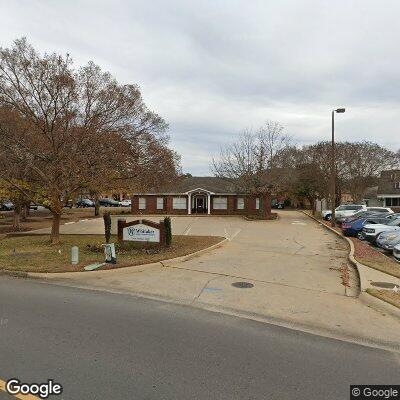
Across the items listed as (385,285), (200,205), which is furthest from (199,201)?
(385,285)

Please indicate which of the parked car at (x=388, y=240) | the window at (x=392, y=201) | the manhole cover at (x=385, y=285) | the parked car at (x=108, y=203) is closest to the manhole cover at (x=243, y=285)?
the manhole cover at (x=385, y=285)

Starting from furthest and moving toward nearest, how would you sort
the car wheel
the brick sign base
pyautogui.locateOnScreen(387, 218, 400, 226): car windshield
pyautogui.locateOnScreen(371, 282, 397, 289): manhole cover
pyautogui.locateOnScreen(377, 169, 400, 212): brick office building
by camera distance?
pyautogui.locateOnScreen(377, 169, 400, 212): brick office building
the car wheel
pyautogui.locateOnScreen(387, 218, 400, 226): car windshield
the brick sign base
pyautogui.locateOnScreen(371, 282, 397, 289): manhole cover

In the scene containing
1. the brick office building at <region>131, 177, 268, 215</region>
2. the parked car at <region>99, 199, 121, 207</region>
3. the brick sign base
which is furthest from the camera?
the parked car at <region>99, 199, 121, 207</region>

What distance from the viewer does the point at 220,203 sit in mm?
44656

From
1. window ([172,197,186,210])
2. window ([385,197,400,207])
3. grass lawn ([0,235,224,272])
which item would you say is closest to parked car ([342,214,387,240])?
grass lawn ([0,235,224,272])

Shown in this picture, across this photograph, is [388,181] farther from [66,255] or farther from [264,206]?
[66,255]

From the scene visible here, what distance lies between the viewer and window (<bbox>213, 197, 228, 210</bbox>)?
146ft

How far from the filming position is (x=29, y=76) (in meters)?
15.6

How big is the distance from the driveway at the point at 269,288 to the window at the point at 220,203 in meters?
29.7

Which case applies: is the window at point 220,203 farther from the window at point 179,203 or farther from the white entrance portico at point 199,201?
the window at point 179,203

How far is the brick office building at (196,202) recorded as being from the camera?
4422 cm

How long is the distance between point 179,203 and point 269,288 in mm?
36168

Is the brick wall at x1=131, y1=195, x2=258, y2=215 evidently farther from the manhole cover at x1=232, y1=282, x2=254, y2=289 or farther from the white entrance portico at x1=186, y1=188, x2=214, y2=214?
the manhole cover at x1=232, y1=282, x2=254, y2=289

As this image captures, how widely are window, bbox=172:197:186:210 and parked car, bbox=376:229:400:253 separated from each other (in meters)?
29.3
